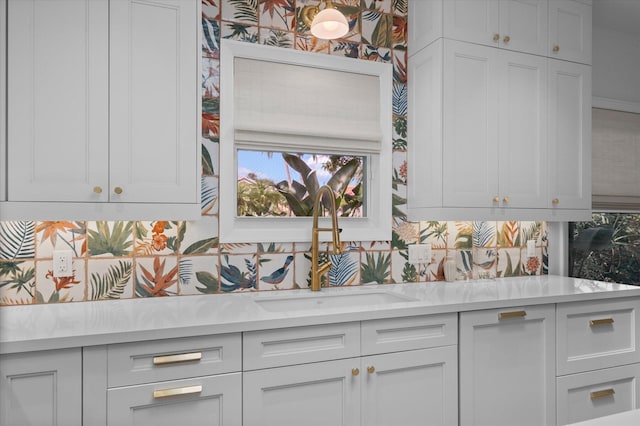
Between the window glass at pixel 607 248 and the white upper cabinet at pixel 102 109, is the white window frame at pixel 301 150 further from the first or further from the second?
the window glass at pixel 607 248

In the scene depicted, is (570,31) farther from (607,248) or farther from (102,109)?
(102,109)

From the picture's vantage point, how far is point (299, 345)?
5.97 feet

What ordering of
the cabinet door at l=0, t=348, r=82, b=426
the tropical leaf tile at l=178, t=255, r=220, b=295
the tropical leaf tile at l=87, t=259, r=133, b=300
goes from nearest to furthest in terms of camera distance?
1. the cabinet door at l=0, t=348, r=82, b=426
2. the tropical leaf tile at l=87, t=259, r=133, b=300
3. the tropical leaf tile at l=178, t=255, r=220, b=295

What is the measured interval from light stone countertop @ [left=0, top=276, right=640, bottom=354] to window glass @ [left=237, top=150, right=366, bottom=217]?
42 cm

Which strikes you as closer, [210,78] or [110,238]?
[110,238]

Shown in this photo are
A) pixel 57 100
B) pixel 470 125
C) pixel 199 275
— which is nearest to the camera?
pixel 57 100

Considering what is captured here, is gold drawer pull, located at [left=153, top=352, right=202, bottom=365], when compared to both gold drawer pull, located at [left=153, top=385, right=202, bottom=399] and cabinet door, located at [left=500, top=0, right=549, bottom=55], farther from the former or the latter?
cabinet door, located at [left=500, top=0, right=549, bottom=55]

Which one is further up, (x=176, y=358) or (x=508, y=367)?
(x=176, y=358)

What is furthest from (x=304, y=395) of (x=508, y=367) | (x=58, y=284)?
(x=58, y=284)

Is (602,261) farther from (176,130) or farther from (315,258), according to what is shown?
(176,130)

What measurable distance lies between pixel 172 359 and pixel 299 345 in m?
0.46

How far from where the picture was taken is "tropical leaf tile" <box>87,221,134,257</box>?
2109 mm

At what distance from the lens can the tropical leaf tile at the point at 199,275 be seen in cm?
226

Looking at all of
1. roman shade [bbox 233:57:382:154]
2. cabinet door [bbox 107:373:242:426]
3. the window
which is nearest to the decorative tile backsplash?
roman shade [bbox 233:57:382:154]
